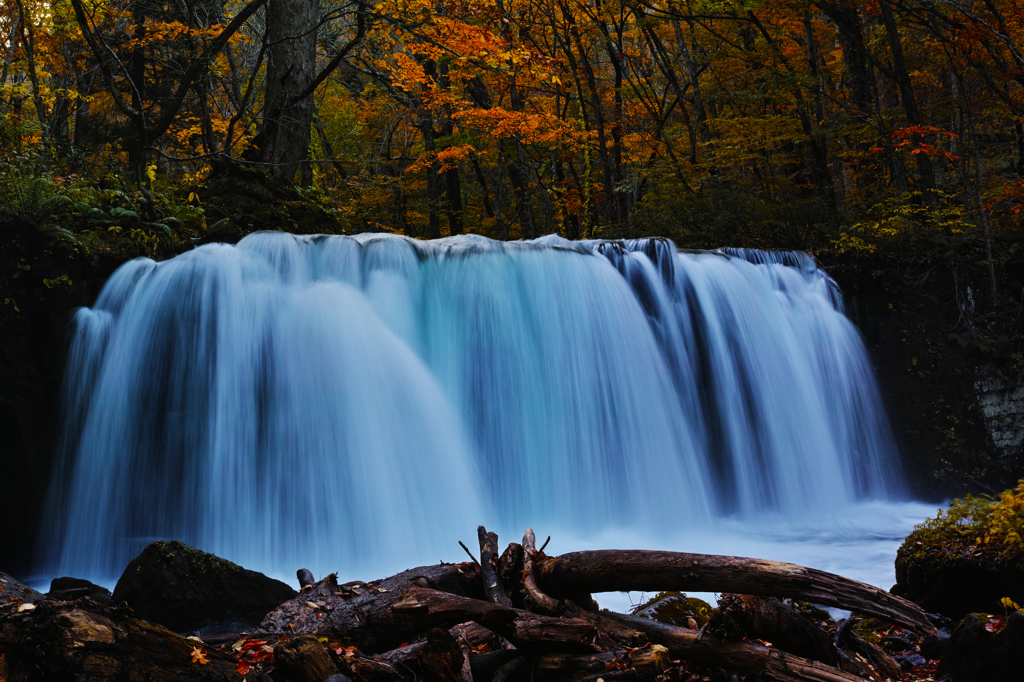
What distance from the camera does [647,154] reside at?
17.1 meters

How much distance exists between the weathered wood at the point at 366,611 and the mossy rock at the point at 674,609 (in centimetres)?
106

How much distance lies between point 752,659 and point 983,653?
919 mm

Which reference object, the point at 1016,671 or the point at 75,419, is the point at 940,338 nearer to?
the point at 1016,671

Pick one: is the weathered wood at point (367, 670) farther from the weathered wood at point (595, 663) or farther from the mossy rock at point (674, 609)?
→ the mossy rock at point (674, 609)

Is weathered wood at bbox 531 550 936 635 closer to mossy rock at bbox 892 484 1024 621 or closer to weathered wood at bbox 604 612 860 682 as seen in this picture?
weathered wood at bbox 604 612 860 682

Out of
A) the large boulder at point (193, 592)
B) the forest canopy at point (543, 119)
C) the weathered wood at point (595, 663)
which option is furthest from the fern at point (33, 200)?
the weathered wood at point (595, 663)

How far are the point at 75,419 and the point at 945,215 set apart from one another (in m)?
13.1

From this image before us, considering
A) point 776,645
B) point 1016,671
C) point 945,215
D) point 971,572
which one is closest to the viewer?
point 1016,671

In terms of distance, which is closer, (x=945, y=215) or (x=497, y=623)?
(x=497, y=623)

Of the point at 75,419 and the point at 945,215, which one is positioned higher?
the point at 945,215

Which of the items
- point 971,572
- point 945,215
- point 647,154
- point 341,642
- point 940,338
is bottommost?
point 971,572

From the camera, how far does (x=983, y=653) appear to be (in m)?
2.34

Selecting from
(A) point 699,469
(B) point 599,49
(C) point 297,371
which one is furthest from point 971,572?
(B) point 599,49

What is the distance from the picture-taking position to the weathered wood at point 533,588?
276 cm
